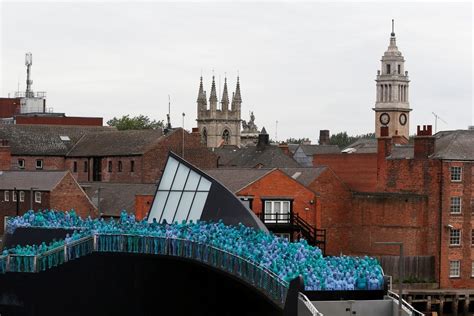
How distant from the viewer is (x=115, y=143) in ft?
353

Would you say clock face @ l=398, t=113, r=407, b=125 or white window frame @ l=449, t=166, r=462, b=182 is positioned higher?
clock face @ l=398, t=113, r=407, b=125

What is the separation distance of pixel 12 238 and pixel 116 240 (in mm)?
12207

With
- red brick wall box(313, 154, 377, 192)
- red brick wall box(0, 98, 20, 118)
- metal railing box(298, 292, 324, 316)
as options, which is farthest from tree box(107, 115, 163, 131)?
metal railing box(298, 292, 324, 316)

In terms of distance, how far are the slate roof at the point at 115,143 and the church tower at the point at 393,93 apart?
69.4 meters

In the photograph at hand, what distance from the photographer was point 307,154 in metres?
141

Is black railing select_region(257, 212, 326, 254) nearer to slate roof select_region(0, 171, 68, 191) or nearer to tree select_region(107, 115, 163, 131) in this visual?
slate roof select_region(0, 171, 68, 191)

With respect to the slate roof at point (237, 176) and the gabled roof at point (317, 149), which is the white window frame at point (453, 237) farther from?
the gabled roof at point (317, 149)

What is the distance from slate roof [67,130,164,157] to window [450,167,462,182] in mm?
30324

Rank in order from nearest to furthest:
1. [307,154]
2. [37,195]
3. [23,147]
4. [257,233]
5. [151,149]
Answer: [257,233], [37,195], [151,149], [23,147], [307,154]

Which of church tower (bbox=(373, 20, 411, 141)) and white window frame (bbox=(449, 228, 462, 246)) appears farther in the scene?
church tower (bbox=(373, 20, 411, 141))

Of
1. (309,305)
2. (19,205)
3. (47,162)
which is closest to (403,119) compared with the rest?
(47,162)

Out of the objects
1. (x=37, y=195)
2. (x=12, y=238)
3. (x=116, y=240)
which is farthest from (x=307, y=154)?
(x=116, y=240)

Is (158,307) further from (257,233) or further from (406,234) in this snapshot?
(406,234)

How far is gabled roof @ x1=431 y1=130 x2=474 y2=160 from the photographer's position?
79.4 meters
